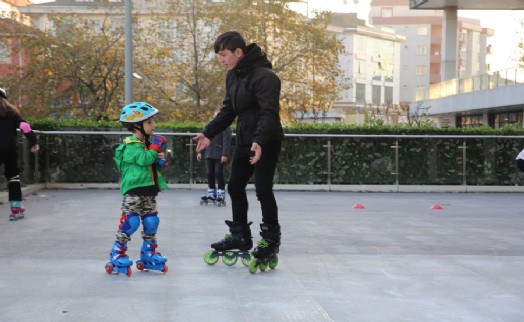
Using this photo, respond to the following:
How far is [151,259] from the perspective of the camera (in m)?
5.95

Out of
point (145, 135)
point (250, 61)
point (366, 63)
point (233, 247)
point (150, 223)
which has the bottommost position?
point (233, 247)

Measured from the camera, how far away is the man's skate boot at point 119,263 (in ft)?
19.0

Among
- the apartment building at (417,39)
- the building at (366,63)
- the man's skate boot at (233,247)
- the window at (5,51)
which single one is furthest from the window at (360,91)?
the man's skate boot at (233,247)

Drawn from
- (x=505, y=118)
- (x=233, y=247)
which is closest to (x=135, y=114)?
(x=233, y=247)

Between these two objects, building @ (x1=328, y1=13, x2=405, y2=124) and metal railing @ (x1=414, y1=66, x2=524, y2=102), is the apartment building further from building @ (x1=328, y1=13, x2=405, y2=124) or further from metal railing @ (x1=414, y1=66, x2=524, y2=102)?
metal railing @ (x1=414, y1=66, x2=524, y2=102)

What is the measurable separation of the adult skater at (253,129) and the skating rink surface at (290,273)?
0.96ft

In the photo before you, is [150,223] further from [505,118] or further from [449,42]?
[449,42]

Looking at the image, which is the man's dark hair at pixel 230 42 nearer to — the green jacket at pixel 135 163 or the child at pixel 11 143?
the green jacket at pixel 135 163

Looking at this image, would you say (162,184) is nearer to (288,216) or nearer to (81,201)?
(288,216)

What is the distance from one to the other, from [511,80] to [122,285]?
35.9 metres

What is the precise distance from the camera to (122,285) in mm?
5473

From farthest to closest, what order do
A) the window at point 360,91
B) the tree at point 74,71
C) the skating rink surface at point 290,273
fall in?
the window at point 360,91 → the tree at point 74,71 → the skating rink surface at point 290,273

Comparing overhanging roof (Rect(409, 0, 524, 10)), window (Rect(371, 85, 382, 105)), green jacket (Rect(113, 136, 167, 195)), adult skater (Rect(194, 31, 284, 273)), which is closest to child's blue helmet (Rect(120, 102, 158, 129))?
green jacket (Rect(113, 136, 167, 195))

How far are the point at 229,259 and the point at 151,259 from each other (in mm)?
728
